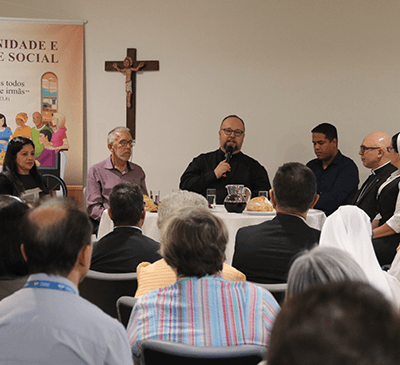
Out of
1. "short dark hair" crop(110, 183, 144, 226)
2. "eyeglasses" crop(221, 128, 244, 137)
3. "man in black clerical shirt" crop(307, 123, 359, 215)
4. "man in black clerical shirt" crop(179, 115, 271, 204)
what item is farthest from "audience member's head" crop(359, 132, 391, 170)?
"short dark hair" crop(110, 183, 144, 226)

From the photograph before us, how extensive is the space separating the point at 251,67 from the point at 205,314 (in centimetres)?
444

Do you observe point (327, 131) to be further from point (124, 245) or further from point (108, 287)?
point (108, 287)

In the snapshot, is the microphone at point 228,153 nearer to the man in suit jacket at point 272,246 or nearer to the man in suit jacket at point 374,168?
the man in suit jacket at point 374,168

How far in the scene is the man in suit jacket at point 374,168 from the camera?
376 centimetres

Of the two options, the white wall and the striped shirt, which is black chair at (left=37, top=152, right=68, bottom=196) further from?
the striped shirt

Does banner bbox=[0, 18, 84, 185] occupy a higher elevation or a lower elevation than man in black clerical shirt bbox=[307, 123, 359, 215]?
higher

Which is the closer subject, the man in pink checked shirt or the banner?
the man in pink checked shirt

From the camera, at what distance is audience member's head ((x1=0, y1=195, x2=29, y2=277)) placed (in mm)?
1556

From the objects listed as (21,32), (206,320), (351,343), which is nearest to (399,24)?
(21,32)

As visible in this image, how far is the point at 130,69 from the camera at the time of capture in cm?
534

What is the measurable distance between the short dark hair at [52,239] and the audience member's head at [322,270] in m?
0.58

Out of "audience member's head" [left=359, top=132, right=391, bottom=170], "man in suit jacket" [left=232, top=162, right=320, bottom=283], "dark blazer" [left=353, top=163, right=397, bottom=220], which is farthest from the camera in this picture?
"audience member's head" [left=359, top=132, right=391, bottom=170]

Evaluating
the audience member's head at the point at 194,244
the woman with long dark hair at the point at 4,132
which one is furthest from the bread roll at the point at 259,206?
→ the woman with long dark hair at the point at 4,132

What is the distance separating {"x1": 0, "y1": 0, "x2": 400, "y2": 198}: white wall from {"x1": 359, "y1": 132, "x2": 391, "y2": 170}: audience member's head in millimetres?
1243
